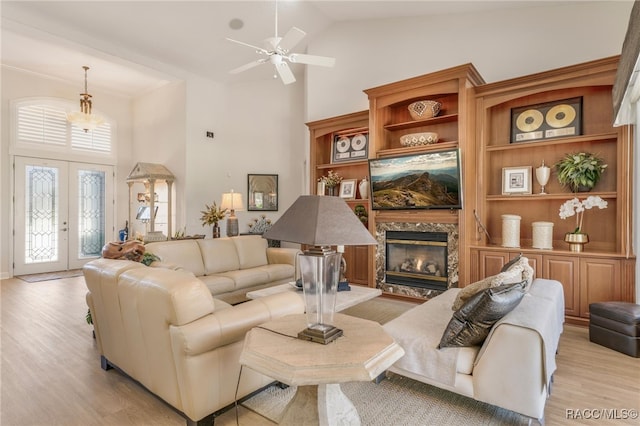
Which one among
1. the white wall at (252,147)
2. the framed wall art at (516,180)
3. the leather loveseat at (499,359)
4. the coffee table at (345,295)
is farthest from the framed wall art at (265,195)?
the leather loveseat at (499,359)

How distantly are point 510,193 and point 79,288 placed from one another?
22.3 ft

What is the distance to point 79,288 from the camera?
5535mm

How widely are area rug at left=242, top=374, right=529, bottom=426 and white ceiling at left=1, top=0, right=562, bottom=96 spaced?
4.82m

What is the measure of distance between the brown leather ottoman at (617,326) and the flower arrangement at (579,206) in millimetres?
965

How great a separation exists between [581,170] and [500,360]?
117 inches

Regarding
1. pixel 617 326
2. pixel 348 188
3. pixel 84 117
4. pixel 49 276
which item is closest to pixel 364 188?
pixel 348 188

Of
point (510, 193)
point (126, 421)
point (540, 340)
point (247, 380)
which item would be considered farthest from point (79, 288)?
point (510, 193)

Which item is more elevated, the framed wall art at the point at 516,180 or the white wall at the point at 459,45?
the white wall at the point at 459,45

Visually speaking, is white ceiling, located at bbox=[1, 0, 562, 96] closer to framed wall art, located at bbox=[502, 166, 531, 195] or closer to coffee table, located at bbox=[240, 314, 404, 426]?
framed wall art, located at bbox=[502, 166, 531, 195]

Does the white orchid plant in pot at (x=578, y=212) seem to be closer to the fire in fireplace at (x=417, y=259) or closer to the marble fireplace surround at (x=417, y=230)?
the marble fireplace surround at (x=417, y=230)

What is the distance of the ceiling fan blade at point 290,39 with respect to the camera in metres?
3.29

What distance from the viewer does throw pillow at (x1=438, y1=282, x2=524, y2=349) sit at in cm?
194

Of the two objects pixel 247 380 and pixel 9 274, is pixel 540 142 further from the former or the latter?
pixel 9 274

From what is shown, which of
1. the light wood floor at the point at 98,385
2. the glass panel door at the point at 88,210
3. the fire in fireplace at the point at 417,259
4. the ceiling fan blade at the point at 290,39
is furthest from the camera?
the glass panel door at the point at 88,210
